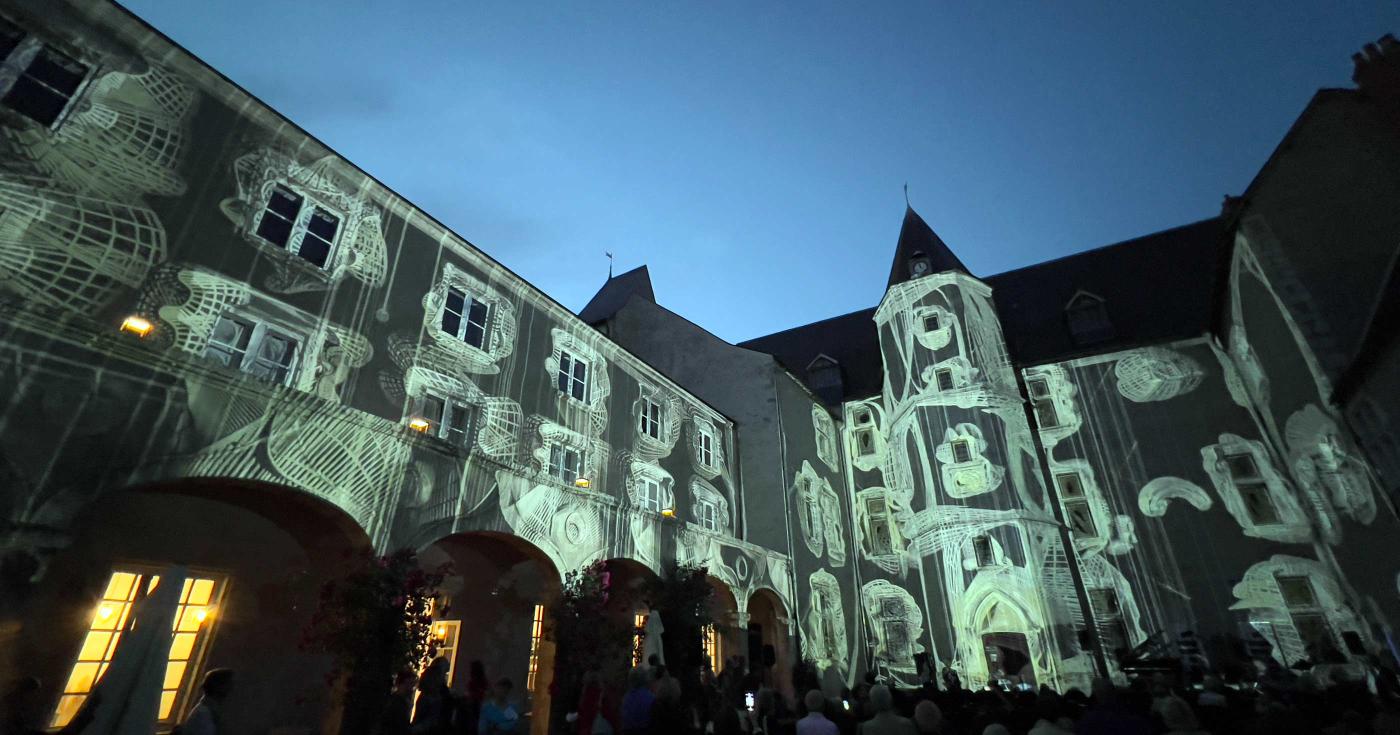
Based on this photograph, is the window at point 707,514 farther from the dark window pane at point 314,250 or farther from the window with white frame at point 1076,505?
the window with white frame at point 1076,505

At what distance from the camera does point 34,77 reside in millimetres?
7473

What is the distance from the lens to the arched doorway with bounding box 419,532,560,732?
39.5ft

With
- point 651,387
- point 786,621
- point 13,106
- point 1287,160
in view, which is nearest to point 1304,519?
point 1287,160

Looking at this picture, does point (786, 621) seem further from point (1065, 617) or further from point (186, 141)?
point (186, 141)

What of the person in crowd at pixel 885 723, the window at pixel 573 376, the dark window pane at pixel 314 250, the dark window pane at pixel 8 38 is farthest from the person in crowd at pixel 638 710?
the dark window pane at pixel 8 38

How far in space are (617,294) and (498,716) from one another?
2227 cm

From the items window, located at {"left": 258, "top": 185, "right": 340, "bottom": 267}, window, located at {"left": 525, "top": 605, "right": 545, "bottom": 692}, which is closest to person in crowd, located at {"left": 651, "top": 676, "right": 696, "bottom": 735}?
window, located at {"left": 525, "top": 605, "right": 545, "bottom": 692}

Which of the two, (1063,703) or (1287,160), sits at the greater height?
(1287,160)

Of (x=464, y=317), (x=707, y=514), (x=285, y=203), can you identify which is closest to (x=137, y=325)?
(x=285, y=203)

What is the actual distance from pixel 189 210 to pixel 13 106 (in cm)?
188

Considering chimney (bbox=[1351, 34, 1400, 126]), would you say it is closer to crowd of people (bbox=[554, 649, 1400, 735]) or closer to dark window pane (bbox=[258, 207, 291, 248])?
crowd of people (bbox=[554, 649, 1400, 735])

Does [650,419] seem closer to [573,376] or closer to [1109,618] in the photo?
[573,376]

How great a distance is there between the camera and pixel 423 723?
693cm

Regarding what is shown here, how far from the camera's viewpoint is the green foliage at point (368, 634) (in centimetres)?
717
